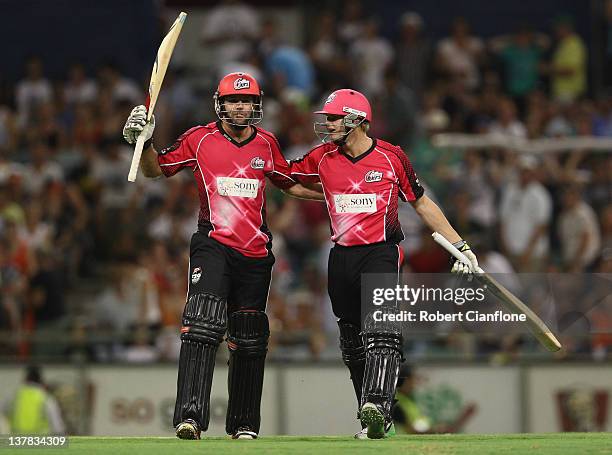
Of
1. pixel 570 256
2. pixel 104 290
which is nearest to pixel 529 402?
pixel 570 256

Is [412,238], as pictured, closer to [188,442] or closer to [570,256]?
→ [570,256]

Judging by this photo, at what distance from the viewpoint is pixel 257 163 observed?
1180cm

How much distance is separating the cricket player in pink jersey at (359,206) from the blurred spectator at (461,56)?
10588 mm

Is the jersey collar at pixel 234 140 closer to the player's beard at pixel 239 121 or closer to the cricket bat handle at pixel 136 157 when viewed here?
the player's beard at pixel 239 121

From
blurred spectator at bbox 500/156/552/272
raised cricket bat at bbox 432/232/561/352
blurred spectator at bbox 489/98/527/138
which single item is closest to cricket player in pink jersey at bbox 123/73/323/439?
raised cricket bat at bbox 432/232/561/352

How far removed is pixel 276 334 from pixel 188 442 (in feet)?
20.7

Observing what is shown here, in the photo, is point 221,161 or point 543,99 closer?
point 221,161

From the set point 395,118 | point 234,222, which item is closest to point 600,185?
point 395,118

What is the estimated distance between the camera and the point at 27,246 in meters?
19.0

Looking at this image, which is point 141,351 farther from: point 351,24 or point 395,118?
point 351,24

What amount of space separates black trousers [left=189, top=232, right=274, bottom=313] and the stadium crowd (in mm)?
4786

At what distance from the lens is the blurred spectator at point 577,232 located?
18.2m

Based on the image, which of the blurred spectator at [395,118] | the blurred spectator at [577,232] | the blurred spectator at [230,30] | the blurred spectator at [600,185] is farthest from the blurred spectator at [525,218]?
the blurred spectator at [230,30]

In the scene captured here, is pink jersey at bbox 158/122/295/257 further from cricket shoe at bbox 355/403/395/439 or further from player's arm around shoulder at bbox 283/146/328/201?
cricket shoe at bbox 355/403/395/439
